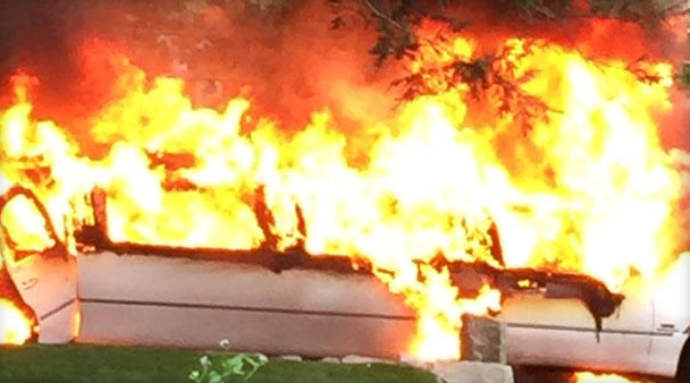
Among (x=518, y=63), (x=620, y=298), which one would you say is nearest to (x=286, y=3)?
(x=518, y=63)

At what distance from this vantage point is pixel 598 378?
3309 millimetres

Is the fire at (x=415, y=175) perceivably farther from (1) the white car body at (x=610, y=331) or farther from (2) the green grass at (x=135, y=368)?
(2) the green grass at (x=135, y=368)

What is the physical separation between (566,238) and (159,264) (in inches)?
44.2

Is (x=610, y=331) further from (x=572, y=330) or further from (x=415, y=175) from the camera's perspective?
(x=415, y=175)

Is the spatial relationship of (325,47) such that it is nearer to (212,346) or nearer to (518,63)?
(518,63)

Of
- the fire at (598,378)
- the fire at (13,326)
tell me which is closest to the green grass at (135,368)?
the fire at (13,326)

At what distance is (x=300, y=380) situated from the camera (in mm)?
2666

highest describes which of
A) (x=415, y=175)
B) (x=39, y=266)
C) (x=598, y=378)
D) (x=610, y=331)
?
(x=415, y=175)

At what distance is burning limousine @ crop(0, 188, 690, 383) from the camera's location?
10.7 ft

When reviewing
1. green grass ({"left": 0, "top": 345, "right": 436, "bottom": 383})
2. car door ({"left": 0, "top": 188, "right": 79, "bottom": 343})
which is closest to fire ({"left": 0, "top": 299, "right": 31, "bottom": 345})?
car door ({"left": 0, "top": 188, "right": 79, "bottom": 343})

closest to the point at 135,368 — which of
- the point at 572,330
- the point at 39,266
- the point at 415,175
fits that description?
the point at 39,266

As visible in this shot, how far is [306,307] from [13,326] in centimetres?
80

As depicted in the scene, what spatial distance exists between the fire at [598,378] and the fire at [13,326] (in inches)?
59.8

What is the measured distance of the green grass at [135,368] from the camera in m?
2.63
